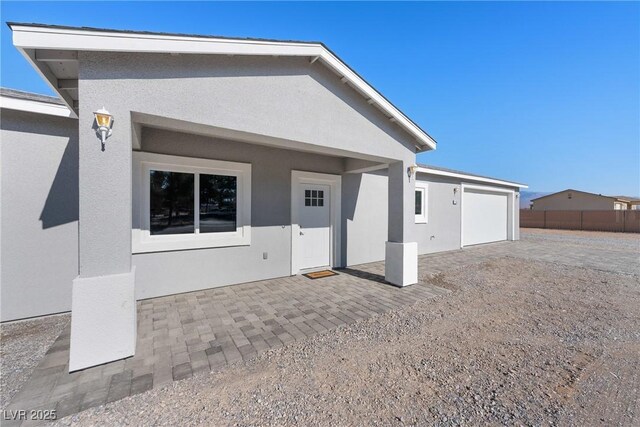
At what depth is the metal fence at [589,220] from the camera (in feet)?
62.8

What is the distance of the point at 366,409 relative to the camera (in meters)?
2.12

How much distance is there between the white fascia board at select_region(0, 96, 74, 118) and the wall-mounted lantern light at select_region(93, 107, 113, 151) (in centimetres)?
189

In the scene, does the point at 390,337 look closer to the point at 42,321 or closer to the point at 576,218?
the point at 42,321

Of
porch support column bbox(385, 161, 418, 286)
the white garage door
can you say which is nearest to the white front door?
porch support column bbox(385, 161, 418, 286)

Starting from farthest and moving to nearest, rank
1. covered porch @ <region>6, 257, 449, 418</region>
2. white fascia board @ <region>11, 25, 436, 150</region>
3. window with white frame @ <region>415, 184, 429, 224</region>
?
window with white frame @ <region>415, 184, 429, 224</region>, white fascia board @ <region>11, 25, 436, 150</region>, covered porch @ <region>6, 257, 449, 418</region>

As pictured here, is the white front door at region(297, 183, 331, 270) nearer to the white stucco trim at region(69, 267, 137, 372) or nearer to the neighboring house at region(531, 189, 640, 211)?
the white stucco trim at region(69, 267, 137, 372)

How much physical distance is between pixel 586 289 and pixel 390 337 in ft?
17.4

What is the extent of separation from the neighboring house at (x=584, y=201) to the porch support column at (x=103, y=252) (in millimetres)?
37778

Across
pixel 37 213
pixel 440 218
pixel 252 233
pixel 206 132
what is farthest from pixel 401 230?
pixel 37 213

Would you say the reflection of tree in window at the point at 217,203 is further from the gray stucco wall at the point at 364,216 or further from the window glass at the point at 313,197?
the gray stucco wall at the point at 364,216

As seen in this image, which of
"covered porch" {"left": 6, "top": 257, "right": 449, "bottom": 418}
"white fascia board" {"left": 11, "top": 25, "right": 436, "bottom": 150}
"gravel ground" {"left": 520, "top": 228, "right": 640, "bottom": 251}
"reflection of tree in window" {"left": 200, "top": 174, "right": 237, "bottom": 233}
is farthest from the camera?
"gravel ground" {"left": 520, "top": 228, "right": 640, "bottom": 251}

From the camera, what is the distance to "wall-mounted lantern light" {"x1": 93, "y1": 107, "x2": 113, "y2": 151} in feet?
8.65

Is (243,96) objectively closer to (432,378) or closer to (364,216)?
(432,378)

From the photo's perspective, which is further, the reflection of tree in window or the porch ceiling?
the reflection of tree in window
